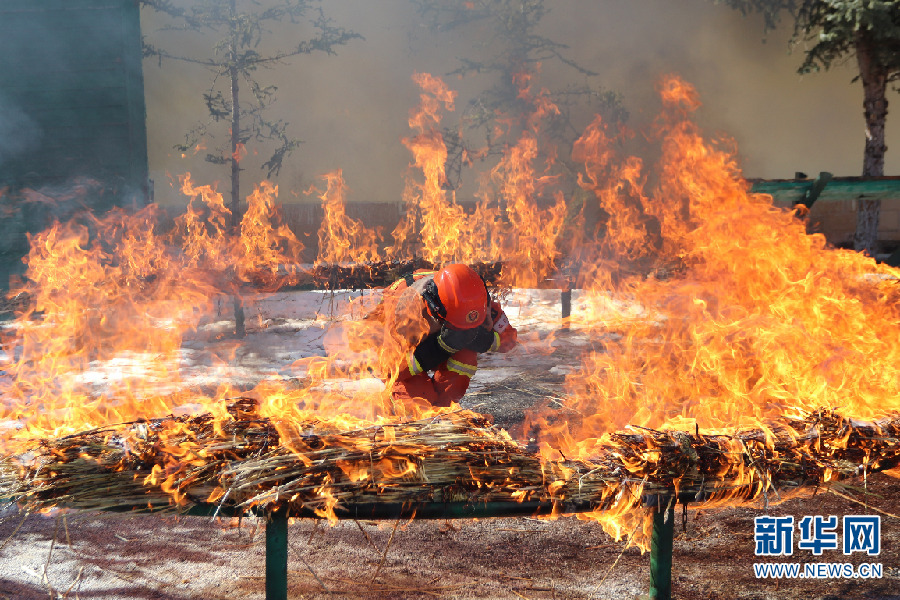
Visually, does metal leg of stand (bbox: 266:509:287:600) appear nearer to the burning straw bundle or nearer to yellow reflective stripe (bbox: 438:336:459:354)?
the burning straw bundle

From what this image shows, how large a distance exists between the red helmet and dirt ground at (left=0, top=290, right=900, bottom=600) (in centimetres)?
138

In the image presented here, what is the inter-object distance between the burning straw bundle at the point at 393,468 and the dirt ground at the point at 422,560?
61 centimetres

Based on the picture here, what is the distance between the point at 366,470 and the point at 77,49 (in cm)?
1522

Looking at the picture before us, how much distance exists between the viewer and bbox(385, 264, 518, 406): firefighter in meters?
4.32

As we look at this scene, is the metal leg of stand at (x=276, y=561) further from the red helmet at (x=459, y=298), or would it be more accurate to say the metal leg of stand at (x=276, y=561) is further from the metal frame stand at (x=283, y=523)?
the red helmet at (x=459, y=298)

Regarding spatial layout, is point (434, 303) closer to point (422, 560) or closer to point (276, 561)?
point (422, 560)

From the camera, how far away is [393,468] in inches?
91.6

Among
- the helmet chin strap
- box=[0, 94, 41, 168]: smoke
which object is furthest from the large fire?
box=[0, 94, 41, 168]: smoke

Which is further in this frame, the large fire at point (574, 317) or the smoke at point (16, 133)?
the smoke at point (16, 133)

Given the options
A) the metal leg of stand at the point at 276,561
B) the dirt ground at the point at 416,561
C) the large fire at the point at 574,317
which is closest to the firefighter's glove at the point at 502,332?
the large fire at the point at 574,317

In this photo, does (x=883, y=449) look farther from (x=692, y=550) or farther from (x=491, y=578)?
(x=491, y=578)

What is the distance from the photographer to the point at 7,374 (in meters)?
7.76

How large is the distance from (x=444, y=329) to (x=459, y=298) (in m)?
0.27

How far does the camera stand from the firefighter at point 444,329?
432 centimetres
